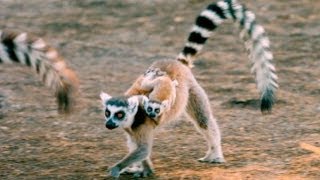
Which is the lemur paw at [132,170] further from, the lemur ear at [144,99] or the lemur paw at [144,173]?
the lemur ear at [144,99]

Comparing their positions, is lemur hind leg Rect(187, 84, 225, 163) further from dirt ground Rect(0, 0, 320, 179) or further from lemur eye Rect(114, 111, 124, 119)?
lemur eye Rect(114, 111, 124, 119)

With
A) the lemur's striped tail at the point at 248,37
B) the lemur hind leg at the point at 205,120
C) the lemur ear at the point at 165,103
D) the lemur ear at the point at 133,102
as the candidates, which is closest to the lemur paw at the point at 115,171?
the lemur ear at the point at 133,102

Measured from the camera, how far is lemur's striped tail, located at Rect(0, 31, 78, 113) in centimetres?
630

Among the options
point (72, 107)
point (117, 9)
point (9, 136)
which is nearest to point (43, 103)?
point (9, 136)

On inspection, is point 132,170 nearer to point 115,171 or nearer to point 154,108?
point 115,171

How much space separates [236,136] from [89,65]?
175 inches

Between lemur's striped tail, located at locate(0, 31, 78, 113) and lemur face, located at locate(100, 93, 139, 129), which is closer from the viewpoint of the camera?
lemur's striped tail, located at locate(0, 31, 78, 113)

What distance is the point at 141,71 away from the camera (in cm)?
1202

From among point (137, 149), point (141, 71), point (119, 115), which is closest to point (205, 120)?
point (137, 149)

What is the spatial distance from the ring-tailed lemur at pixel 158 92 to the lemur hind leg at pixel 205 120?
29cm

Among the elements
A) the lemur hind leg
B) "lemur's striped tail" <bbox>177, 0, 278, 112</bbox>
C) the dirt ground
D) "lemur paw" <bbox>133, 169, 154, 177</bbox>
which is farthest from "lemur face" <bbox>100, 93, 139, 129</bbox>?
"lemur's striped tail" <bbox>177, 0, 278, 112</bbox>

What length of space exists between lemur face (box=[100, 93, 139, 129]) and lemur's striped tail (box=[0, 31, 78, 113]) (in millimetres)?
546

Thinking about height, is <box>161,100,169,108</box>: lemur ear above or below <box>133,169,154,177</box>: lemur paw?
above

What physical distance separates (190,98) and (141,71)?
4.42m
